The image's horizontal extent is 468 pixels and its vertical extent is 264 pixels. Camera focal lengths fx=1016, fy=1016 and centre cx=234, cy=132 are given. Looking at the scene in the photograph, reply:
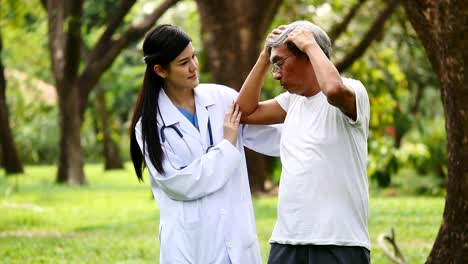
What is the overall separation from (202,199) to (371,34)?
13.7 metres

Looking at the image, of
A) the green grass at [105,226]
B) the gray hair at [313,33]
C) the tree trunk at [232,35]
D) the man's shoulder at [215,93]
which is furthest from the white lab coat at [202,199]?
the tree trunk at [232,35]

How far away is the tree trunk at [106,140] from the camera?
1398 inches

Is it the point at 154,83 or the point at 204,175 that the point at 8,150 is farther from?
the point at 204,175

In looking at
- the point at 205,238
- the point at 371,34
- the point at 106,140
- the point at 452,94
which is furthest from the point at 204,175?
the point at 106,140

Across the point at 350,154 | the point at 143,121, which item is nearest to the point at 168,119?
the point at 143,121

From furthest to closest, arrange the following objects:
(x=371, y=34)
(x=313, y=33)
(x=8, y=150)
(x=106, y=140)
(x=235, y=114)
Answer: (x=106, y=140) → (x=8, y=150) → (x=371, y=34) → (x=235, y=114) → (x=313, y=33)

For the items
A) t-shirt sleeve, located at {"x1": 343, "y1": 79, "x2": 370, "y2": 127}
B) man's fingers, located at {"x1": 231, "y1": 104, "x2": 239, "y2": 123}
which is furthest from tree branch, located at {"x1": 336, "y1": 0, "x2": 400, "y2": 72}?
t-shirt sleeve, located at {"x1": 343, "y1": 79, "x2": 370, "y2": 127}

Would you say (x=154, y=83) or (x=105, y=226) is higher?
(x=154, y=83)

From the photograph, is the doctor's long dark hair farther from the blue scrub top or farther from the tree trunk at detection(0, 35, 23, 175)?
the tree trunk at detection(0, 35, 23, 175)

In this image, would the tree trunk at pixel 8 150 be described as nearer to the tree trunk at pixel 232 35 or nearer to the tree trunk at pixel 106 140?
the tree trunk at pixel 106 140

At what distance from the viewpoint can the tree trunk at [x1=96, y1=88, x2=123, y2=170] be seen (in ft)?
116

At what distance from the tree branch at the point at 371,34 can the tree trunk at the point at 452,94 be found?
37.3 ft

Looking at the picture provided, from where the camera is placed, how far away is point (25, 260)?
9.80m

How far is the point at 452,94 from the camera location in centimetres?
637
